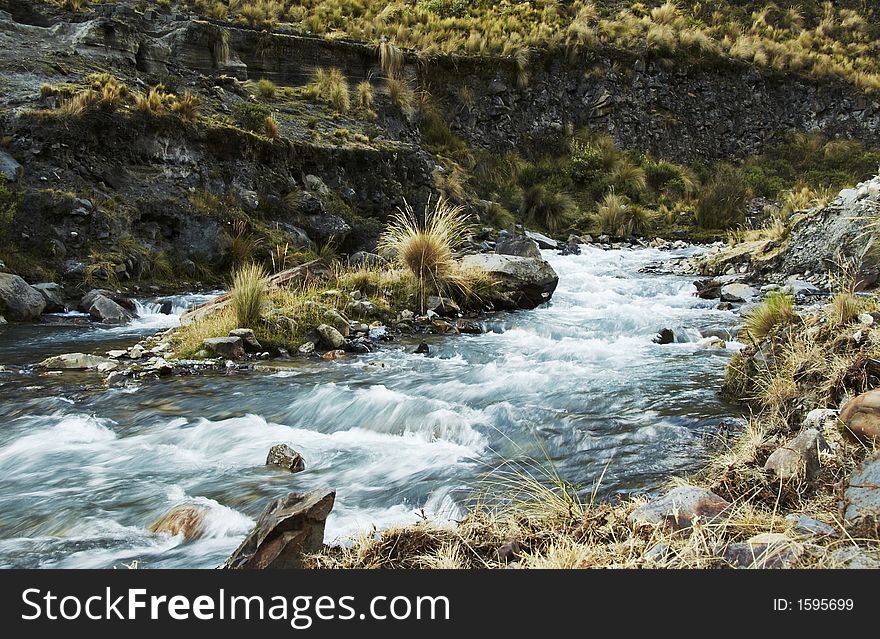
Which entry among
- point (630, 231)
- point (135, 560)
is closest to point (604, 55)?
point (630, 231)

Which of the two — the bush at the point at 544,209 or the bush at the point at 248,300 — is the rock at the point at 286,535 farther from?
the bush at the point at 544,209

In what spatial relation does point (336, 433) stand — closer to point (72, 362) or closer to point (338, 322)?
point (338, 322)

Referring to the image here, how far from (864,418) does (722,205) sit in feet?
53.3

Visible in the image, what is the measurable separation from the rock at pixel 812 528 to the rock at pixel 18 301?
9328mm

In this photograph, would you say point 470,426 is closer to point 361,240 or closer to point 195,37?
point 361,240

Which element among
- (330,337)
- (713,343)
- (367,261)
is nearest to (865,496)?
(713,343)

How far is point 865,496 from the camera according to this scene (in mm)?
2320

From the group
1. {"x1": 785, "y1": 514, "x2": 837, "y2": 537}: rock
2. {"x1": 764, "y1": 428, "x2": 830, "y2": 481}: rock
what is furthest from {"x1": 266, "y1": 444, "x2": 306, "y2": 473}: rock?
{"x1": 785, "y1": 514, "x2": 837, "y2": 537}: rock

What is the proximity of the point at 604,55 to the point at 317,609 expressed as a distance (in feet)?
79.9

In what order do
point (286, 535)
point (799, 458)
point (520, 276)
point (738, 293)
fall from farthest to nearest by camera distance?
point (520, 276), point (738, 293), point (799, 458), point (286, 535)

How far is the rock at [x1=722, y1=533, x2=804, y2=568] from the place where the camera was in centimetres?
207

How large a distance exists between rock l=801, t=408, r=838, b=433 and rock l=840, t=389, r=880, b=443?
19 centimetres

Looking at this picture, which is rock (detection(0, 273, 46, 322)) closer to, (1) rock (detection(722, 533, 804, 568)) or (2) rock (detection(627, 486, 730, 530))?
(2) rock (detection(627, 486, 730, 530))

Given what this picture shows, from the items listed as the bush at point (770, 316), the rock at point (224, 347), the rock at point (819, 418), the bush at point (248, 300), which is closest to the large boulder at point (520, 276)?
the bush at point (248, 300)
